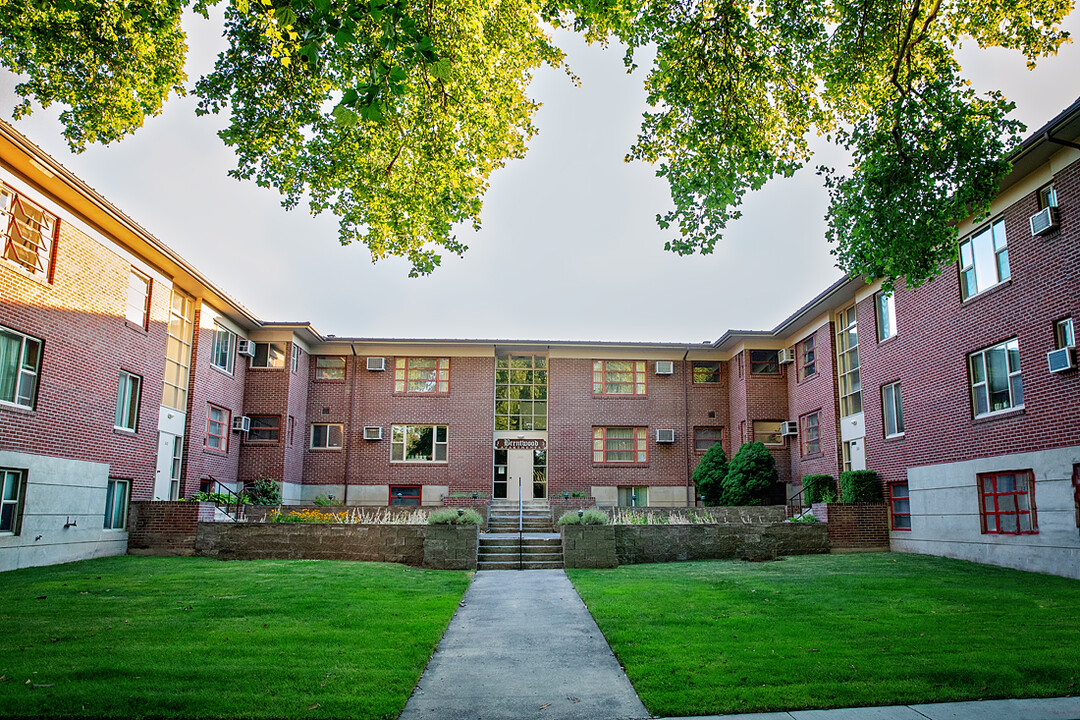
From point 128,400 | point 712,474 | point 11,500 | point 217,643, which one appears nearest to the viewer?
point 217,643

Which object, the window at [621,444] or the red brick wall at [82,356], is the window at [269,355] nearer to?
the red brick wall at [82,356]

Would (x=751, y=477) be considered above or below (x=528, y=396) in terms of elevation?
below

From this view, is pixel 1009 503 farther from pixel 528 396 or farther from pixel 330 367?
pixel 330 367

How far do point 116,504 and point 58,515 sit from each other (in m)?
2.52

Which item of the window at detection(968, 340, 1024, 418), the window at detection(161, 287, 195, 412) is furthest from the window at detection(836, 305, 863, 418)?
the window at detection(161, 287, 195, 412)

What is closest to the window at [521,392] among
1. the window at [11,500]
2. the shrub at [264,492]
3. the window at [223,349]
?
the shrub at [264,492]

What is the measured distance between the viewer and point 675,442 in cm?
2764

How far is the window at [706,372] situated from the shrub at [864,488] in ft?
30.9

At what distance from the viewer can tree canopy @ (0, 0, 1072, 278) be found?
30.5 feet

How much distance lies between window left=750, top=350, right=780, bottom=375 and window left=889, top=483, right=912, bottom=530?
820 centimetres

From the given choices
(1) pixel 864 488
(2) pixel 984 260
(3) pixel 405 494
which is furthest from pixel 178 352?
(2) pixel 984 260

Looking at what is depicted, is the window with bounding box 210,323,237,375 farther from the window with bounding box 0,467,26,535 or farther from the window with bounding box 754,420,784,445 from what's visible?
the window with bounding box 754,420,784,445

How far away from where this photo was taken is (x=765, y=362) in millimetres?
26594

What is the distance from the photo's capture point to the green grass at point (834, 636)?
5.80 meters
